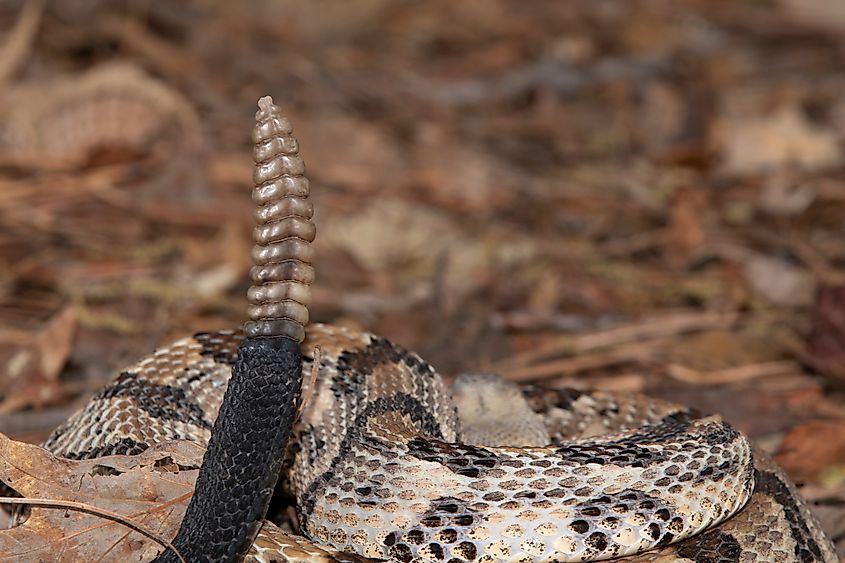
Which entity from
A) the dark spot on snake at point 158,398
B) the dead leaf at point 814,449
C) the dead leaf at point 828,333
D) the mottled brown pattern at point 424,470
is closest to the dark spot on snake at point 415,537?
the mottled brown pattern at point 424,470

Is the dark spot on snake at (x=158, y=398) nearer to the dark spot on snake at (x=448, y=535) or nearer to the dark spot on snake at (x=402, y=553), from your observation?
the dark spot on snake at (x=402, y=553)

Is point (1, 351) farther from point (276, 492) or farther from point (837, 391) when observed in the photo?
point (837, 391)

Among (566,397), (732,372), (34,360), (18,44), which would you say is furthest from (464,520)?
(18,44)

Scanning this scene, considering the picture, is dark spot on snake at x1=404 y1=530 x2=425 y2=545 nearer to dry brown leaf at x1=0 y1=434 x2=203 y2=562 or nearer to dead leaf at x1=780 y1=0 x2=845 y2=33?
dry brown leaf at x1=0 y1=434 x2=203 y2=562

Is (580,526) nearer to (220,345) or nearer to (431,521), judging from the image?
(431,521)

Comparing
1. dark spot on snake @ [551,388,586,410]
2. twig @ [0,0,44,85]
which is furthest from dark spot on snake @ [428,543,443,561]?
twig @ [0,0,44,85]

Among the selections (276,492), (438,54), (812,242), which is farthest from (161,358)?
(438,54)

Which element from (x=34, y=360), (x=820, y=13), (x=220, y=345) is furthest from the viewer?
(x=820, y=13)
